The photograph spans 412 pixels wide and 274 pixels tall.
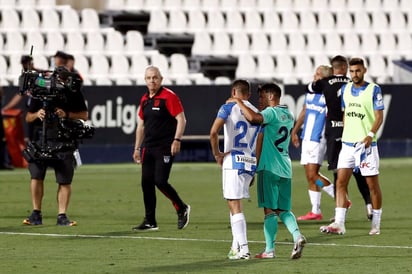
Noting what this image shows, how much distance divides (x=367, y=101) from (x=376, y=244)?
182cm

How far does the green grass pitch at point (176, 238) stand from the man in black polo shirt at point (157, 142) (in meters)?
0.30

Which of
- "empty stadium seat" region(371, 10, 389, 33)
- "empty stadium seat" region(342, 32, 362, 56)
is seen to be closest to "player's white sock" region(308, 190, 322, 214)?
"empty stadium seat" region(342, 32, 362, 56)

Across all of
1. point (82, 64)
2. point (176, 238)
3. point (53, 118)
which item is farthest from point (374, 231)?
point (82, 64)

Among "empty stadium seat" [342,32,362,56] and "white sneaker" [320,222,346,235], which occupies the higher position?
"empty stadium seat" [342,32,362,56]

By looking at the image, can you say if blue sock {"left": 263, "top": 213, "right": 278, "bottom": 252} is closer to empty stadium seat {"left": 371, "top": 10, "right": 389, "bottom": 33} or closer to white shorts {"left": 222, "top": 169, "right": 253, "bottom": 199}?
white shorts {"left": 222, "top": 169, "right": 253, "bottom": 199}

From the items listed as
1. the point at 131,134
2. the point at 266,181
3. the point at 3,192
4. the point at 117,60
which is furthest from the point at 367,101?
the point at 117,60

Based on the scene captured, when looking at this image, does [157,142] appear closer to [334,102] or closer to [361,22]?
[334,102]

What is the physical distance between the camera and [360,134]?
1473 cm

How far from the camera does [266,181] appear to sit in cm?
1233

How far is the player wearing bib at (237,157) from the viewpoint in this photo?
12.2 meters

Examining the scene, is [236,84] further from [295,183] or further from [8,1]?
[8,1]

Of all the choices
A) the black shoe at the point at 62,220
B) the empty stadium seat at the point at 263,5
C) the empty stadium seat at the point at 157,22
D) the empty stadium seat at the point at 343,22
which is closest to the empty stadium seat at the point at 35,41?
the empty stadium seat at the point at 157,22

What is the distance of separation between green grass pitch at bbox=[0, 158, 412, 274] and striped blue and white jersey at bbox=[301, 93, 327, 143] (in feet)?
4.03

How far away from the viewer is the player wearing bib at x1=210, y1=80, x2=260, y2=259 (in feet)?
40.0
